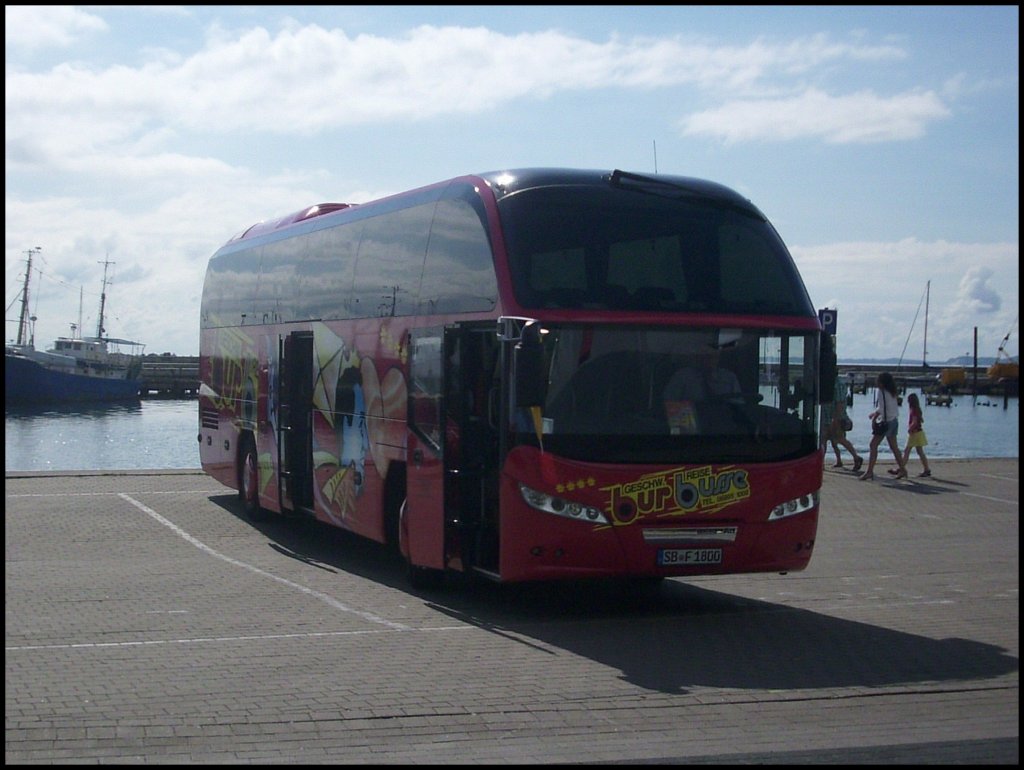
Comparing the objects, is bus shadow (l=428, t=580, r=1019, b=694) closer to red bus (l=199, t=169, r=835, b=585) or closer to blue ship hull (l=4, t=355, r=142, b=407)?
red bus (l=199, t=169, r=835, b=585)

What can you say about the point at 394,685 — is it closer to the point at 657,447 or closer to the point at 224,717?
the point at 224,717

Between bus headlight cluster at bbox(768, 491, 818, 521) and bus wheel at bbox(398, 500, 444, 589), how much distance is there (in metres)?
3.24

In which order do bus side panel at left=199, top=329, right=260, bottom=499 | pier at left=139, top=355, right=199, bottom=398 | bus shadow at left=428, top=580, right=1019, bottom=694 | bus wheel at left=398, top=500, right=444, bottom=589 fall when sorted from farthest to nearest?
pier at left=139, top=355, right=199, bottom=398, bus side panel at left=199, top=329, right=260, bottom=499, bus wheel at left=398, top=500, right=444, bottom=589, bus shadow at left=428, top=580, right=1019, bottom=694

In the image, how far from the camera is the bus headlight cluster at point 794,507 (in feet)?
38.4

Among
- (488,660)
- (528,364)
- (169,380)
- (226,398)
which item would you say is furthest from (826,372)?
(169,380)

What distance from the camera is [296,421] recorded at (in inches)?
688

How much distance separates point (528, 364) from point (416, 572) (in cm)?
330

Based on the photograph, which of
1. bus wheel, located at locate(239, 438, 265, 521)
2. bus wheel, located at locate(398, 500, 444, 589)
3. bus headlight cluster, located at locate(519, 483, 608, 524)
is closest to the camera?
bus headlight cluster, located at locate(519, 483, 608, 524)

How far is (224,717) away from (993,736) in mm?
4144

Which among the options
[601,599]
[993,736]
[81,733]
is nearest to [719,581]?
[601,599]

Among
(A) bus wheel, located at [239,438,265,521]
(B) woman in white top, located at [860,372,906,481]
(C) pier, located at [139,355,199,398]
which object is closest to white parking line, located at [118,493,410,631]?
(A) bus wheel, located at [239,438,265,521]

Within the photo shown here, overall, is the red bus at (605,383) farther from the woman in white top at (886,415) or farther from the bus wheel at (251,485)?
the woman in white top at (886,415)

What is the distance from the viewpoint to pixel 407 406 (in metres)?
13.5

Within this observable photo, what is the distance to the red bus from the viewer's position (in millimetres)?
11258
